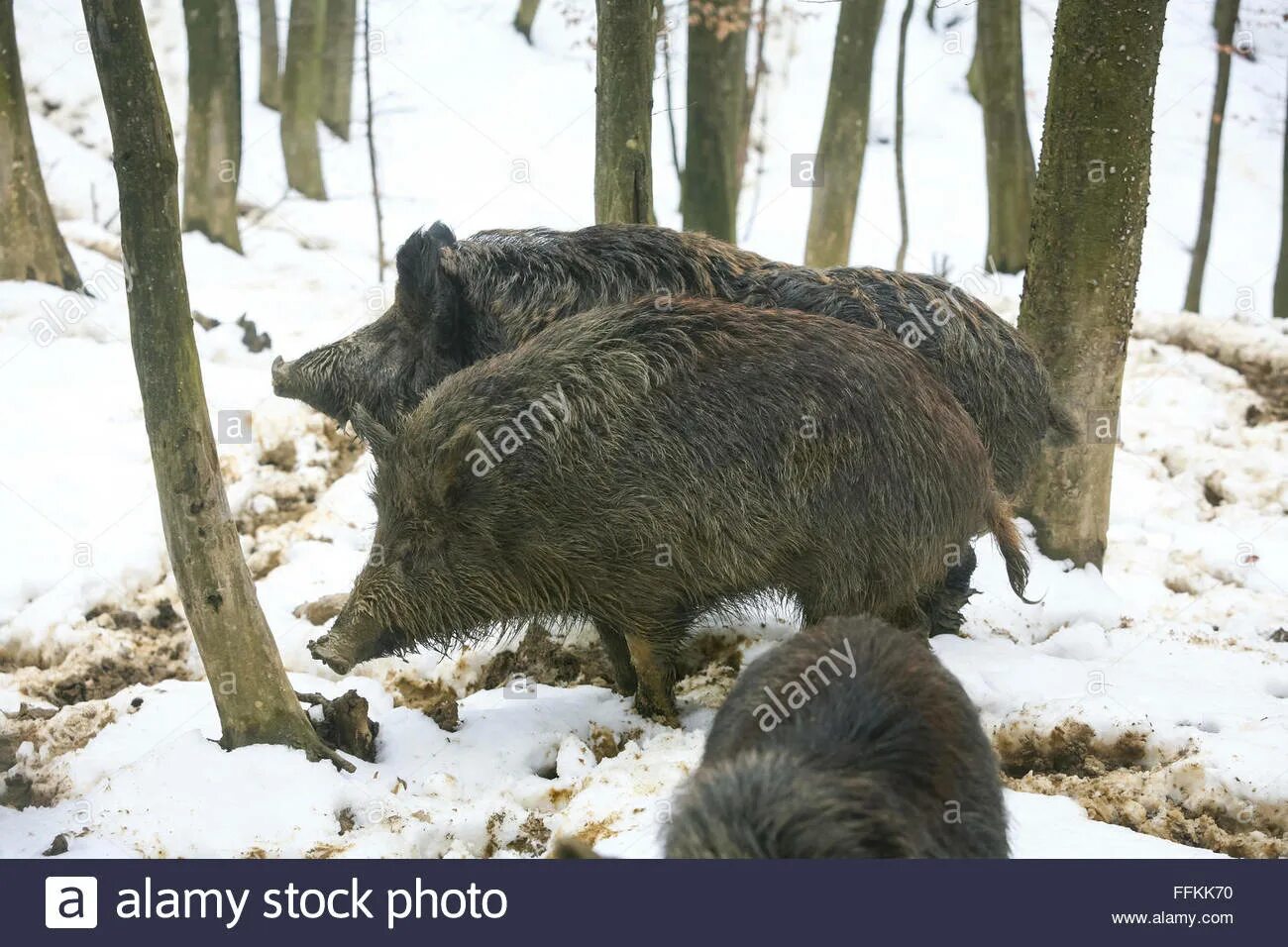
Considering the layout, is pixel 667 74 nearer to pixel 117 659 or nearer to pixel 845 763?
pixel 117 659

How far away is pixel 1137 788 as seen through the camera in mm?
4914

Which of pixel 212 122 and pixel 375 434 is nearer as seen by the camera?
pixel 375 434

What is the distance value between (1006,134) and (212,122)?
8331mm

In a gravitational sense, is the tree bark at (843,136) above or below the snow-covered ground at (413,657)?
above

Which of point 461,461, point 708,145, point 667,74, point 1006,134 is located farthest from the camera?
point 1006,134

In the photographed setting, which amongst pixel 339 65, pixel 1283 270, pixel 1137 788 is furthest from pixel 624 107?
pixel 339 65

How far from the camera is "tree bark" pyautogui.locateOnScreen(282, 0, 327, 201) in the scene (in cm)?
1756

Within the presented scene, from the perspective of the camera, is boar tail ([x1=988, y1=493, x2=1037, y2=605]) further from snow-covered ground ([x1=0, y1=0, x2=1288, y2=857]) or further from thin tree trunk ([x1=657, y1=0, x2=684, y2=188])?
thin tree trunk ([x1=657, y1=0, x2=684, y2=188])

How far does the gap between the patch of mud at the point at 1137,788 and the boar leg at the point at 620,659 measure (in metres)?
1.64

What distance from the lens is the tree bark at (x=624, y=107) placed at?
760 centimetres

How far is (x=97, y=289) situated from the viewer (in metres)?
11.9

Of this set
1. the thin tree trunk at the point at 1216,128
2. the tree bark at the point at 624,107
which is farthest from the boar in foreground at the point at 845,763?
the thin tree trunk at the point at 1216,128

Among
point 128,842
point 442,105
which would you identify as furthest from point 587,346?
point 442,105

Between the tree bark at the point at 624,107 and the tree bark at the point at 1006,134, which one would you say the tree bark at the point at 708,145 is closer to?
the tree bark at the point at 1006,134
